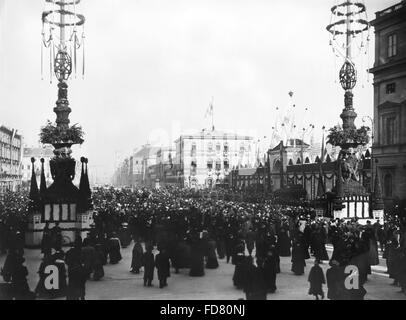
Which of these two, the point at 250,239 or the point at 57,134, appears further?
the point at 57,134

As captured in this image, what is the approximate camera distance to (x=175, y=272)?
16656mm

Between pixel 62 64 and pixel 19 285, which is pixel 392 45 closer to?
pixel 62 64

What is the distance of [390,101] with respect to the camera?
36219mm

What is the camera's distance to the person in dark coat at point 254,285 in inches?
491

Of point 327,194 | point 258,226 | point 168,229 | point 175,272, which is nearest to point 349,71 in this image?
point 327,194

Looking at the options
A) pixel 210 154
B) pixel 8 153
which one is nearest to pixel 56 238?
pixel 8 153

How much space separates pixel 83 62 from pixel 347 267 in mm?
14243

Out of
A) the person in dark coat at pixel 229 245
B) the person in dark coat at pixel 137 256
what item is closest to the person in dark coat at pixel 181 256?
the person in dark coat at pixel 137 256

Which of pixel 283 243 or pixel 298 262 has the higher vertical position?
pixel 283 243

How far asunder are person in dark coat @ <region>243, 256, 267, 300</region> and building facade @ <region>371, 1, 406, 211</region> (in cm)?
2326

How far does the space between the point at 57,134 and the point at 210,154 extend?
51730mm

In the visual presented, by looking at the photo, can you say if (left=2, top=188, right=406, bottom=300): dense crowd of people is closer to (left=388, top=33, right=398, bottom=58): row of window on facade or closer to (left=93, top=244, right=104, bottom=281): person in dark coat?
(left=93, top=244, right=104, bottom=281): person in dark coat

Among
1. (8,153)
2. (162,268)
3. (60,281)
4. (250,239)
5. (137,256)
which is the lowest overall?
(60,281)
